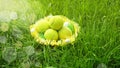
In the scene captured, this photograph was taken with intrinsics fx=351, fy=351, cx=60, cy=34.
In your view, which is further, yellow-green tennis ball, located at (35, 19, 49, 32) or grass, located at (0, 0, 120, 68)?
yellow-green tennis ball, located at (35, 19, 49, 32)

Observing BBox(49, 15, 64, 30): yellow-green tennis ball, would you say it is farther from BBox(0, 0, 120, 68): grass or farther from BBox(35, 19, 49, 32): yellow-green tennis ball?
BBox(0, 0, 120, 68): grass

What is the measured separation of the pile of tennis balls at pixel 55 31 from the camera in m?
2.33

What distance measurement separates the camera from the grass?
221cm

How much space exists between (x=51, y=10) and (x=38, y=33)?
1.30ft

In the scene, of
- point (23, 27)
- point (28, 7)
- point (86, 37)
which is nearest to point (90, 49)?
point (86, 37)

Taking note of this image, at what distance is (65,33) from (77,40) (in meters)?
0.09

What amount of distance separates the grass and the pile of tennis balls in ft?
0.13

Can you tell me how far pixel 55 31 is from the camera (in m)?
2.39

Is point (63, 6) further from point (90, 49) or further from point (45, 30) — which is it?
point (90, 49)

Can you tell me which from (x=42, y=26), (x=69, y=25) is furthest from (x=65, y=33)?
(x=42, y=26)

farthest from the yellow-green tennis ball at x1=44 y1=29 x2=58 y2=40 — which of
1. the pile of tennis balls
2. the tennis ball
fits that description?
the tennis ball

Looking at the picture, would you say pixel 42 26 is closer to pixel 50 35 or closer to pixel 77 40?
pixel 50 35

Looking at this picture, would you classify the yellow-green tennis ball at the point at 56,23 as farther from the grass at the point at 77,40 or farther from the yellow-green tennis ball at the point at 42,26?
the grass at the point at 77,40

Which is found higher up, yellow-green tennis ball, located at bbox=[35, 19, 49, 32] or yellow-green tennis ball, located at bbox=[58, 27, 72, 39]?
yellow-green tennis ball, located at bbox=[35, 19, 49, 32]
